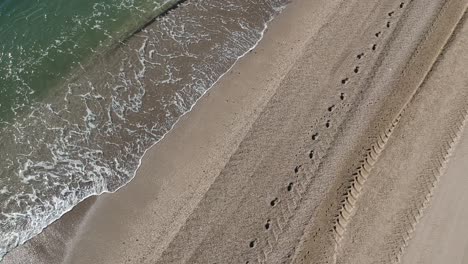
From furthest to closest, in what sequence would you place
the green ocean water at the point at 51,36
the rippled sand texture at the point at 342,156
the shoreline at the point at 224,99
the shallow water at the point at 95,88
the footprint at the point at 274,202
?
the green ocean water at the point at 51,36, the shallow water at the point at 95,88, the footprint at the point at 274,202, the shoreline at the point at 224,99, the rippled sand texture at the point at 342,156

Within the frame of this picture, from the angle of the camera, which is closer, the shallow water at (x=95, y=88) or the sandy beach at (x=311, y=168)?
the sandy beach at (x=311, y=168)

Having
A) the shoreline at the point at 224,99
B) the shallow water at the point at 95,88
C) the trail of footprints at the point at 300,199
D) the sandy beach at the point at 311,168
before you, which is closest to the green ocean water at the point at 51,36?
the shallow water at the point at 95,88

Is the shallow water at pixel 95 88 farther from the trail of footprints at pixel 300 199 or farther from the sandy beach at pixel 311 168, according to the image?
the trail of footprints at pixel 300 199

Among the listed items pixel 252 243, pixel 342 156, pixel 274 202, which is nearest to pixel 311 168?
pixel 342 156

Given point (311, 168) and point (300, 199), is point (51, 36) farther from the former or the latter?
point (300, 199)

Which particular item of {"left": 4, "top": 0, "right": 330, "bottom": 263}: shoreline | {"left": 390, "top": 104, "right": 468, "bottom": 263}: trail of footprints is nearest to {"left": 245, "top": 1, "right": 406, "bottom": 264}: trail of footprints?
{"left": 390, "top": 104, "right": 468, "bottom": 263}: trail of footprints

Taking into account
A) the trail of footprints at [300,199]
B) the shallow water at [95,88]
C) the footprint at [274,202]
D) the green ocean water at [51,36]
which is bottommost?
the trail of footprints at [300,199]

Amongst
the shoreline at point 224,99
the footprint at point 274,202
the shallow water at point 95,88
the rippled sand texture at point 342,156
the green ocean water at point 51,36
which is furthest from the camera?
the green ocean water at point 51,36
